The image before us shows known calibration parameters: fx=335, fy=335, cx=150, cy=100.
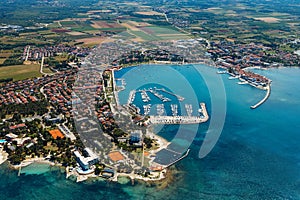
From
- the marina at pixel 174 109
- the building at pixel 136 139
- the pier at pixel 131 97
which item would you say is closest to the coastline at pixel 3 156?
the building at pixel 136 139

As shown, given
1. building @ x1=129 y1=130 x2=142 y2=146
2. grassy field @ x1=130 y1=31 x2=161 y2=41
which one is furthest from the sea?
grassy field @ x1=130 y1=31 x2=161 y2=41

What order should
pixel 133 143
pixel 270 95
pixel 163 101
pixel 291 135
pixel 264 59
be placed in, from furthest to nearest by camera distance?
pixel 264 59, pixel 270 95, pixel 163 101, pixel 291 135, pixel 133 143

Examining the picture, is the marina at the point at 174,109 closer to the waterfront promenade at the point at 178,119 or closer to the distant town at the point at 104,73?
the distant town at the point at 104,73

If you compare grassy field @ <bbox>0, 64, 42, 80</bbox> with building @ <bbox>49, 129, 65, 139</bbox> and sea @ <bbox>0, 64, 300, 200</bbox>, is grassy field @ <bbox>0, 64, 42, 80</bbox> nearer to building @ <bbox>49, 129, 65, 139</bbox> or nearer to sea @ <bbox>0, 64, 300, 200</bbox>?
sea @ <bbox>0, 64, 300, 200</bbox>

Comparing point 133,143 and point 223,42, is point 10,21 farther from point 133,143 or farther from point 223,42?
point 133,143

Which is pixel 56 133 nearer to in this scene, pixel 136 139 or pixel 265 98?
pixel 136 139

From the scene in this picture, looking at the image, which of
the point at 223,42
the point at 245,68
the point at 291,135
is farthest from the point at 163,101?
the point at 223,42
